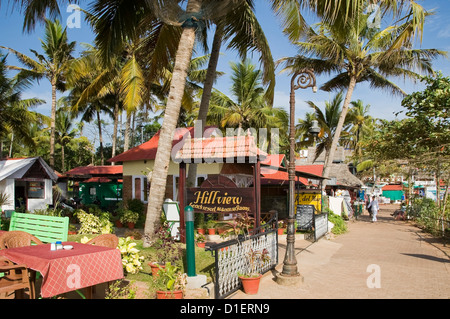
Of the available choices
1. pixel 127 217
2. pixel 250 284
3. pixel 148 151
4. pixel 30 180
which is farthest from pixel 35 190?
pixel 250 284

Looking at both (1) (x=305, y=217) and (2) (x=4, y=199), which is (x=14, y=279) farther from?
(1) (x=305, y=217)

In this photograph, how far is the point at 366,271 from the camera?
27.7 feet

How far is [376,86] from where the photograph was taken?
21.8 metres

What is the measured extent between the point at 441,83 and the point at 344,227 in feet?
23.7

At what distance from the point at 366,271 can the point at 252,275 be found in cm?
345

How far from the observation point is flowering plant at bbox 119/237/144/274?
6.68 m

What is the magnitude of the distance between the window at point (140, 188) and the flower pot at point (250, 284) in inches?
469

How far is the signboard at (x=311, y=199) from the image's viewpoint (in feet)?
53.5

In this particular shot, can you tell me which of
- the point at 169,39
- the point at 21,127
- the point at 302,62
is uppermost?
the point at 302,62

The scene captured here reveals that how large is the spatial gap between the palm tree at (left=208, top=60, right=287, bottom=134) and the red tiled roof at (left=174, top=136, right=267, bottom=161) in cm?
1664

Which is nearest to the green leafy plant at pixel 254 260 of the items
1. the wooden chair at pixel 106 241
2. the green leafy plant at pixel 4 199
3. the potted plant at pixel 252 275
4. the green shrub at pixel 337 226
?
the potted plant at pixel 252 275
